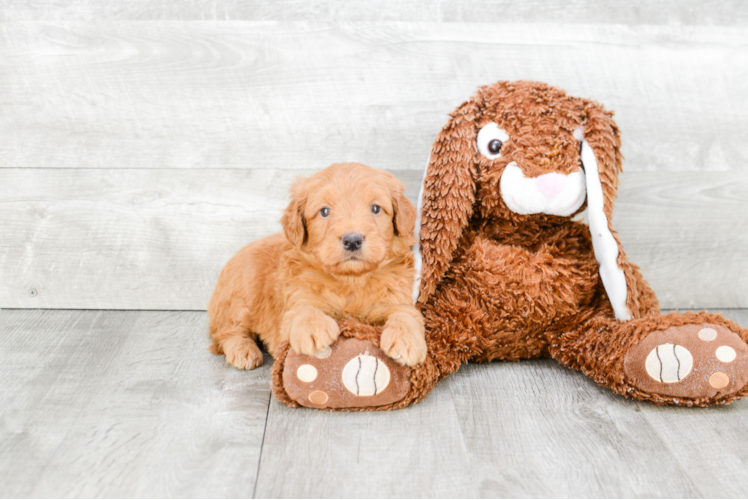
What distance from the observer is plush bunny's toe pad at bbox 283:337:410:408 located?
1414 mm

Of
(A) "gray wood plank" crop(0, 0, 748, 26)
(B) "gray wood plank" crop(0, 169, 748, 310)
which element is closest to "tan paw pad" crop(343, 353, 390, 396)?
(B) "gray wood plank" crop(0, 169, 748, 310)

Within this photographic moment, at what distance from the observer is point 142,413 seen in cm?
148

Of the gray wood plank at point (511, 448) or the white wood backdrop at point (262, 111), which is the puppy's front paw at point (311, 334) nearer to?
the gray wood plank at point (511, 448)

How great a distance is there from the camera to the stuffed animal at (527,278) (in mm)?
1436

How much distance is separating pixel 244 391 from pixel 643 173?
1.60 m

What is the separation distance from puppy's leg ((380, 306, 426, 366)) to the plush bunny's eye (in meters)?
0.53

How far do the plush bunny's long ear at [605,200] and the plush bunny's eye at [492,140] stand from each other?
8.2 inches

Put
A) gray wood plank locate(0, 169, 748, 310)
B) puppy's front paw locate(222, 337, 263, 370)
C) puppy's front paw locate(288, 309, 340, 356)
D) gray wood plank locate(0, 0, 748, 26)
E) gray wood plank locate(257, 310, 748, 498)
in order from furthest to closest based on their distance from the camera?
gray wood plank locate(0, 169, 748, 310) < gray wood plank locate(0, 0, 748, 26) < puppy's front paw locate(222, 337, 263, 370) < puppy's front paw locate(288, 309, 340, 356) < gray wood plank locate(257, 310, 748, 498)

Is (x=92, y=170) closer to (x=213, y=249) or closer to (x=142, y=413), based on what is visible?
(x=213, y=249)

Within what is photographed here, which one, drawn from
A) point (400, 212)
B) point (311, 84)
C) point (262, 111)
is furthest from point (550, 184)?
point (262, 111)

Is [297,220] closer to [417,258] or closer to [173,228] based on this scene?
[417,258]

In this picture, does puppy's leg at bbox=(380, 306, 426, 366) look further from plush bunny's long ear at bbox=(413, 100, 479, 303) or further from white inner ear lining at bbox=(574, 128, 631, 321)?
white inner ear lining at bbox=(574, 128, 631, 321)

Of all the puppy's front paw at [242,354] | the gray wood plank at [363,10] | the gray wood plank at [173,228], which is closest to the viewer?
the puppy's front paw at [242,354]

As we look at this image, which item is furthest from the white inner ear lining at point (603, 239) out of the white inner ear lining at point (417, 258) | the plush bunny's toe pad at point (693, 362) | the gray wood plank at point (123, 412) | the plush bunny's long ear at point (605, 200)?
the gray wood plank at point (123, 412)
